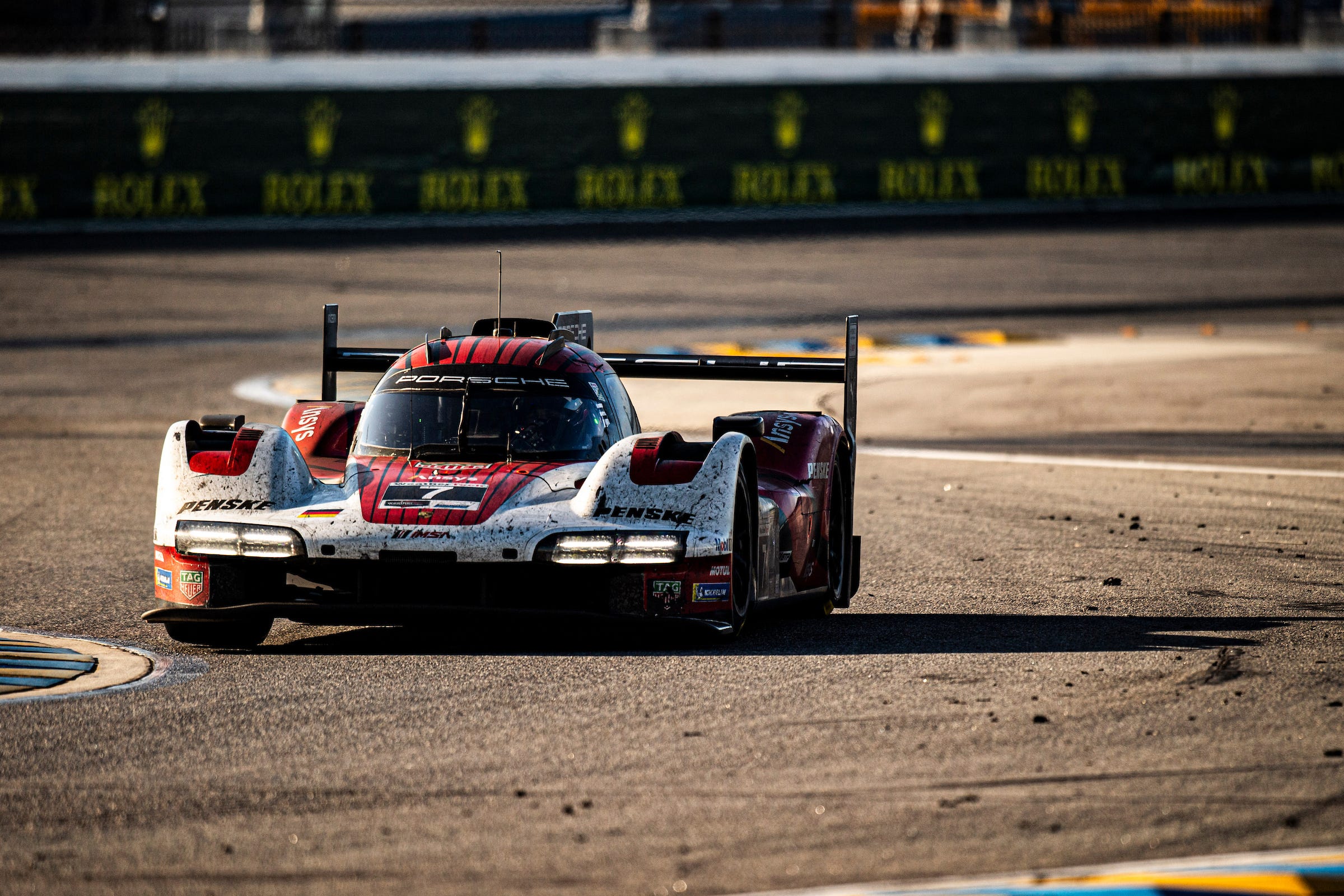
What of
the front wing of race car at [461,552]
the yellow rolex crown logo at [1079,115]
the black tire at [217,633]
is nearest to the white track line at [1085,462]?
the front wing of race car at [461,552]

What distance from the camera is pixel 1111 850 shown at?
187 inches

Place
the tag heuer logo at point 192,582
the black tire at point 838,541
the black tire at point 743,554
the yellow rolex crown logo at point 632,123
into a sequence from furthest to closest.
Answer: the yellow rolex crown logo at point 632,123 < the black tire at point 838,541 < the black tire at point 743,554 < the tag heuer logo at point 192,582

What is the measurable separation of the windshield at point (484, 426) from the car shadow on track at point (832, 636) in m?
0.78

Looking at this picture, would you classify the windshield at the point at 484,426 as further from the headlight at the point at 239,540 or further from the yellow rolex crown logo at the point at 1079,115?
the yellow rolex crown logo at the point at 1079,115

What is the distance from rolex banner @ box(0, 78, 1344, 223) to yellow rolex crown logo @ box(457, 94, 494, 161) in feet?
0.10

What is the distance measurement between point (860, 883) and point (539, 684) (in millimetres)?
2395

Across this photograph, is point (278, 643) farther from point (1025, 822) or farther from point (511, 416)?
point (1025, 822)

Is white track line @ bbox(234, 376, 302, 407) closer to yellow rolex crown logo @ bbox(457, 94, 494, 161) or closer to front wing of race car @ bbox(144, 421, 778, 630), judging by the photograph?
front wing of race car @ bbox(144, 421, 778, 630)

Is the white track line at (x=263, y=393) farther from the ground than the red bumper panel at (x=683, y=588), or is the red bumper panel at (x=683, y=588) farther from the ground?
the red bumper panel at (x=683, y=588)

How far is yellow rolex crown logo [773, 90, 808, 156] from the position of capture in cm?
3072

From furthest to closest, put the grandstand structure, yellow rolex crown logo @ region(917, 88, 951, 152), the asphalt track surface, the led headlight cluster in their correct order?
the grandstand structure, yellow rolex crown logo @ region(917, 88, 951, 152), the led headlight cluster, the asphalt track surface

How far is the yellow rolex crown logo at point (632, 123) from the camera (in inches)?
1199

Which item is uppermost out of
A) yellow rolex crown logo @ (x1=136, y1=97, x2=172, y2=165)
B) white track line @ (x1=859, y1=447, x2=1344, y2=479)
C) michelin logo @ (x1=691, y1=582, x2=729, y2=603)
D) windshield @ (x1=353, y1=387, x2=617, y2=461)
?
yellow rolex crown logo @ (x1=136, y1=97, x2=172, y2=165)

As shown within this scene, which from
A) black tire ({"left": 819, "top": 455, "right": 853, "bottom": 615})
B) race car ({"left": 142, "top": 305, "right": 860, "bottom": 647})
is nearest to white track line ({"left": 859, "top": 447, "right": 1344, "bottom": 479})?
black tire ({"left": 819, "top": 455, "right": 853, "bottom": 615})
